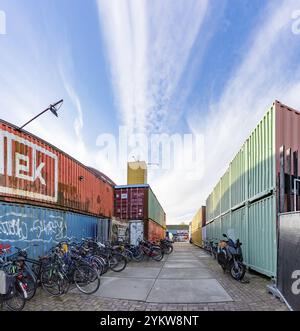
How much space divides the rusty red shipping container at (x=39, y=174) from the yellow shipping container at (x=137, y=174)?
11695 mm

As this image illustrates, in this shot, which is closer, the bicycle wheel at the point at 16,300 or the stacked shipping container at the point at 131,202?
the bicycle wheel at the point at 16,300

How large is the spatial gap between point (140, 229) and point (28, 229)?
949cm

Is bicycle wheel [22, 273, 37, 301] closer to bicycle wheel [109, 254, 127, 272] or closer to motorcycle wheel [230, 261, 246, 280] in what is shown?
bicycle wheel [109, 254, 127, 272]

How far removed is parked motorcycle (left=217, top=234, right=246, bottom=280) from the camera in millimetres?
7641

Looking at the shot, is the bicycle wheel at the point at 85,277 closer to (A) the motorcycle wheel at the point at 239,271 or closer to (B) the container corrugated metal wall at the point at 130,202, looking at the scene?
(A) the motorcycle wheel at the point at 239,271

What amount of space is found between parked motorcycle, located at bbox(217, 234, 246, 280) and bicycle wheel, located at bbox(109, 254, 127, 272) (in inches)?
116

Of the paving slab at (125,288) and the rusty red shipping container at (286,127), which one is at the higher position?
the rusty red shipping container at (286,127)

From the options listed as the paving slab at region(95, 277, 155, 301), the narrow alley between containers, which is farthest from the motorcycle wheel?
the paving slab at region(95, 277, 155, 301)

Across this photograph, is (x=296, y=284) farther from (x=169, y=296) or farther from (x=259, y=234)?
(x=259, y=234)

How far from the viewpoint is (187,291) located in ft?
21.1

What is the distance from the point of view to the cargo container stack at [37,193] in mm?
6773

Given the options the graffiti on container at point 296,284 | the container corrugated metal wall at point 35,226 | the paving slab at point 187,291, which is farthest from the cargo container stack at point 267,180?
the container corrugated metal wall at point 35,226

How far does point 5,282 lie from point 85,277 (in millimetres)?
1828
